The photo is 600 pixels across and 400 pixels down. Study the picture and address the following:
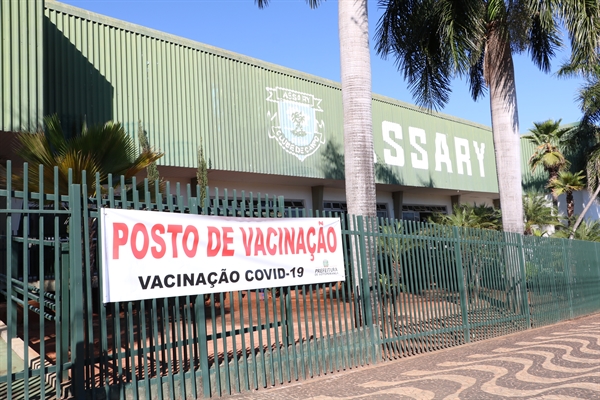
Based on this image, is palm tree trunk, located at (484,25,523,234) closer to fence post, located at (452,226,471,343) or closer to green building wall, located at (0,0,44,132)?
fence post, located at (452,226,471,343)

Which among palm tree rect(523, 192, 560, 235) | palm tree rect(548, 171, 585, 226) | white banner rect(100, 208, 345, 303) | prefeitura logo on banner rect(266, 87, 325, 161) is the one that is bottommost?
white banner rect(100, 208, 345, 303)

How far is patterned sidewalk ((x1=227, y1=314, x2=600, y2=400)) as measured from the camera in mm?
6395

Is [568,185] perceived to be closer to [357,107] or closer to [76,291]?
[357,107]

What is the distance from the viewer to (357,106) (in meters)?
10.0

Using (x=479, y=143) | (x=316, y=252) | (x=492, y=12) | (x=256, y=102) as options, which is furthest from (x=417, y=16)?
(x=479, y=143)

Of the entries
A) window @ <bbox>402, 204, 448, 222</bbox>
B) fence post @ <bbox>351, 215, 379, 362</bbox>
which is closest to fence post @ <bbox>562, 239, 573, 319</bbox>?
fence post @ <bbox>351, 215, 379, 362</bbox>

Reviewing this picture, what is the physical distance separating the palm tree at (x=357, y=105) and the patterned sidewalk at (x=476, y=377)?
112 inches

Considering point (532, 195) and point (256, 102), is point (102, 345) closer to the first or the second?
point (256, 102)

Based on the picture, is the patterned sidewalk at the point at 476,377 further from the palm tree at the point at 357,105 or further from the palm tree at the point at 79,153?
the palm tree at the point at 79,153

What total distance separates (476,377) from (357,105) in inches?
198

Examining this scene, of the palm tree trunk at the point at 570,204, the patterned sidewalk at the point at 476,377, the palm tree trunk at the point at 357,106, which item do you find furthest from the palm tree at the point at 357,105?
the palm tree trunk at the point at 570,204

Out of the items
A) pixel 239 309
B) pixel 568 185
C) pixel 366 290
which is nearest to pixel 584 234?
pixel 568 185

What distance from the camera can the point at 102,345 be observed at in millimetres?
5367

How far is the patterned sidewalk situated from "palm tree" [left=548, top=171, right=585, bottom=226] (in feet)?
74.9
